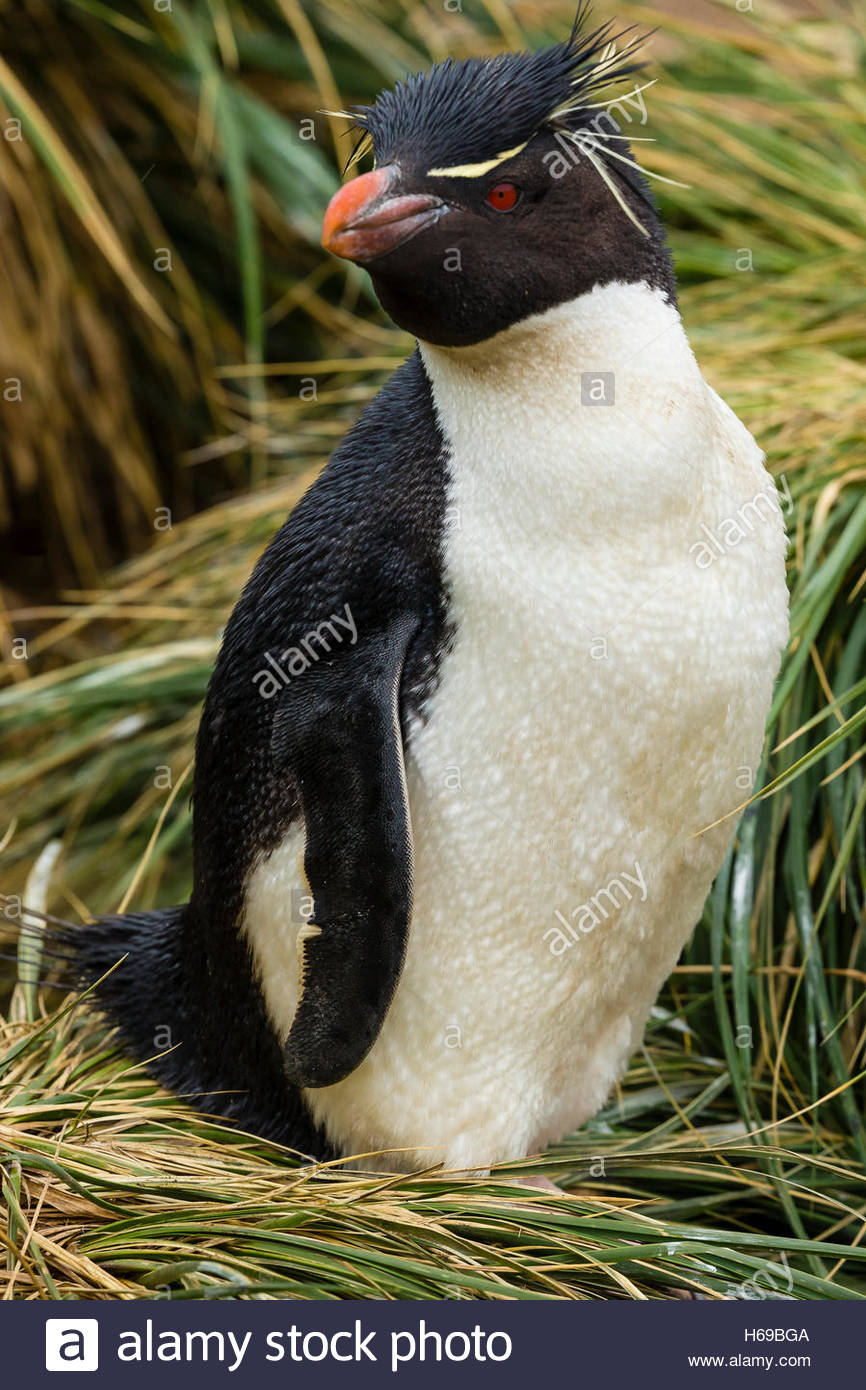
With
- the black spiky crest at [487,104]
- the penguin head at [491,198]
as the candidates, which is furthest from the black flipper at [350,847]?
the black spiky crest at [487,104]

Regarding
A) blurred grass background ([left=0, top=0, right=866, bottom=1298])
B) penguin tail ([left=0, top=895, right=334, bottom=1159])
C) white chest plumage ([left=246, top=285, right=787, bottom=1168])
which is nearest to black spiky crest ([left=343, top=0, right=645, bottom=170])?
white chest plumage ([left=246, top=285, right=787, bottom=1168])

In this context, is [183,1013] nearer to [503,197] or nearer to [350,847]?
[350,847]

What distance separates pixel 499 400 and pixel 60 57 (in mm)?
2242

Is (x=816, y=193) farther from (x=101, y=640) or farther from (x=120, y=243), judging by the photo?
(x=101, y=640)

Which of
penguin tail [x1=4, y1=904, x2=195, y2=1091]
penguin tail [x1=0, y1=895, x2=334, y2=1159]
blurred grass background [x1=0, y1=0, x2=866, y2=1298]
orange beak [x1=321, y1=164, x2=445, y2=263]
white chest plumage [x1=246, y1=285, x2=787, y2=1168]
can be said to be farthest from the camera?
penguin tail [x1=4, y1=904, x2=195, y2=1091]

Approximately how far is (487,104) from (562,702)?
0.49 m

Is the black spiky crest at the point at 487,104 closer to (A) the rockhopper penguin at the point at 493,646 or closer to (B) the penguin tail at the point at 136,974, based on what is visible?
(A) the rockhopper penguin at the point at 493,646

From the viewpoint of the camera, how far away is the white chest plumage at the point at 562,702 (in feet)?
4.54

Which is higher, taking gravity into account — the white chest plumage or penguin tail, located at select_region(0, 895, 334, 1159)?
the white chest plumage

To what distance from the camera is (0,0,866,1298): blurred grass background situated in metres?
1.49

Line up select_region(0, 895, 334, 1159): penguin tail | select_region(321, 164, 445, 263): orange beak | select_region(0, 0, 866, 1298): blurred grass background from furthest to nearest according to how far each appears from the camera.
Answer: select_region(0, 895, 334, 1159): penguin tail → select_region(0, 0, 866, 1298): blurred grass background → select_region(321, 164, 445, 263): orange beak

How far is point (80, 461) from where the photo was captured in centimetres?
346

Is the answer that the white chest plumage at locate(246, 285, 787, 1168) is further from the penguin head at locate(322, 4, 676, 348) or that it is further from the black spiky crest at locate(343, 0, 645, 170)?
the black spiky crest at locate(343, 0, 645, 170)

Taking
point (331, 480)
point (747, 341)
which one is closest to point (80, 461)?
point (747, 341)
